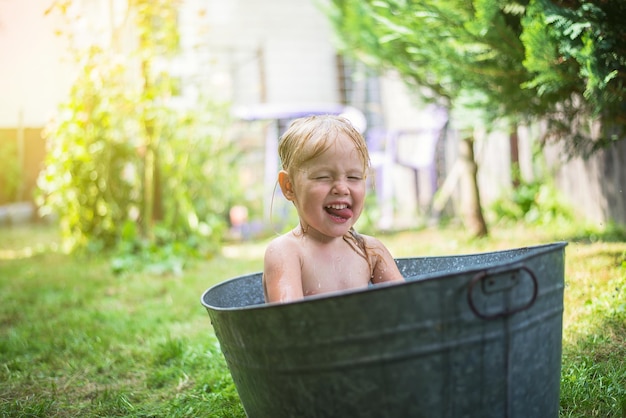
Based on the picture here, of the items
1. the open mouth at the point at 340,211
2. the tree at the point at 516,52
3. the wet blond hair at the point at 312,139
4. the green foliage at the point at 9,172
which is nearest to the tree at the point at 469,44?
the tree at the point at 516,52

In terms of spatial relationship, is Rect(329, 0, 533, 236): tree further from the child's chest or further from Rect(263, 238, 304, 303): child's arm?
Rect(263, 238, 304, 303): child's arm

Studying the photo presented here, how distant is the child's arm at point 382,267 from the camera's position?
1.89 m

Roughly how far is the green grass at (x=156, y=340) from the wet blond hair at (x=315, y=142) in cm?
70

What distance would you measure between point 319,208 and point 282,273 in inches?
7.7

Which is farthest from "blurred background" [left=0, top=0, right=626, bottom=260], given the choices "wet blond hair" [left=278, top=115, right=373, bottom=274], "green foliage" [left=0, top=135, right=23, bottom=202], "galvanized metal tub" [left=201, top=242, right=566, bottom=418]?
"green foliage" [left=0, top=135, right=23, bottom=202]

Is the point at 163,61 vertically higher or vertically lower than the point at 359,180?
higher

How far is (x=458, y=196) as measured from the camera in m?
6.82

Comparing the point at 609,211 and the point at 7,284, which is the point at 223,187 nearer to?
the point at 7,284

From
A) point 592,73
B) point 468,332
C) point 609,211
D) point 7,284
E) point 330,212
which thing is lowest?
point 7,284

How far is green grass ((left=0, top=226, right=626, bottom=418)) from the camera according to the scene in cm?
199

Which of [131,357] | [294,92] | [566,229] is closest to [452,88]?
[566,229]

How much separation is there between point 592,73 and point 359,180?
110 cm

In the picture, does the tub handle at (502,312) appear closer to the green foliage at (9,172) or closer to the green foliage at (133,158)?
the green foliage at (133,158)

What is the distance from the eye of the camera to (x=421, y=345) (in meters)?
1.25
